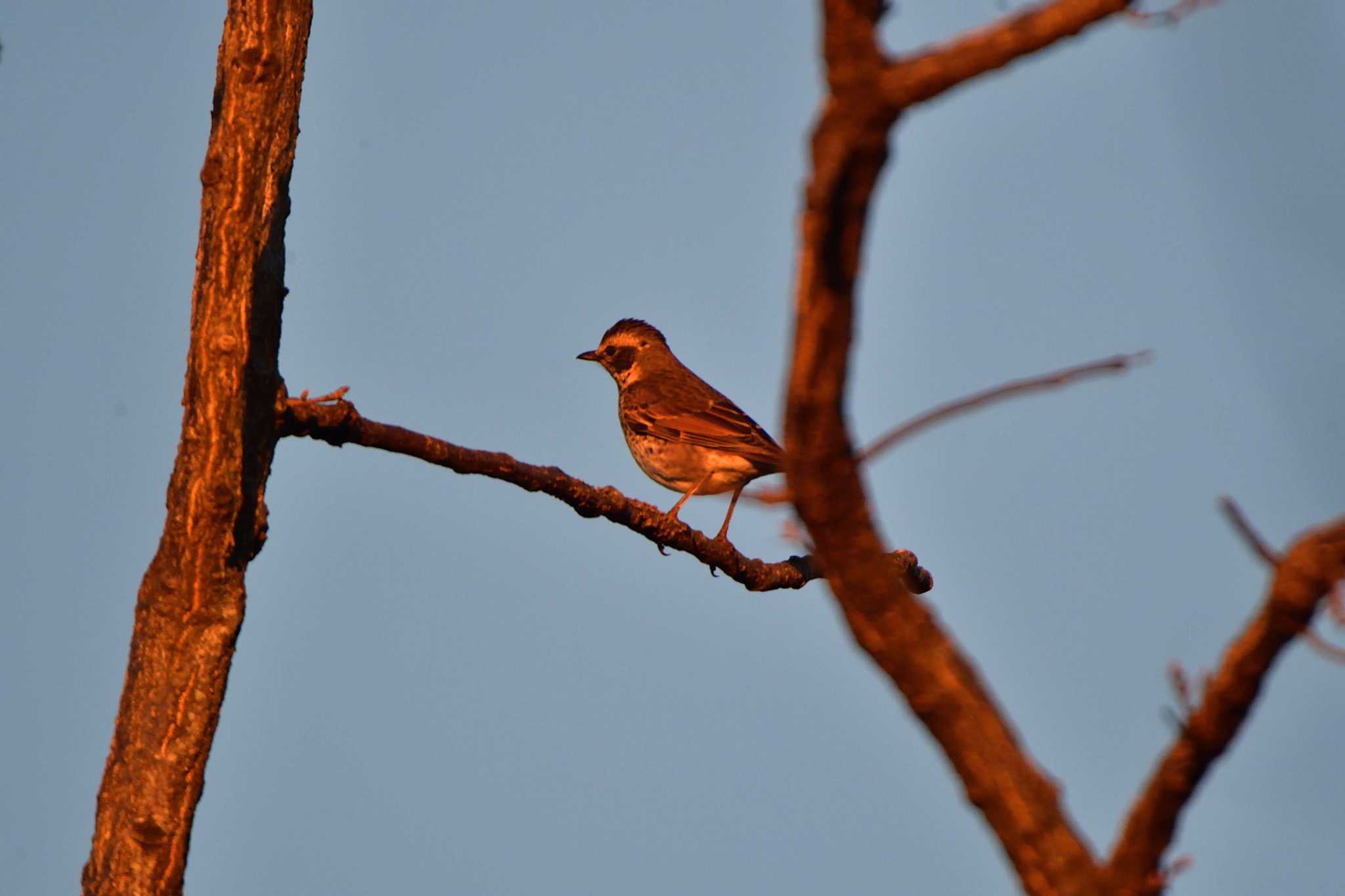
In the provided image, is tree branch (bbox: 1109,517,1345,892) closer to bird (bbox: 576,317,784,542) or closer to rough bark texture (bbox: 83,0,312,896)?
rough bark texture (bbox: 83,0,312,896)

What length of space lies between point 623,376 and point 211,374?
817cm

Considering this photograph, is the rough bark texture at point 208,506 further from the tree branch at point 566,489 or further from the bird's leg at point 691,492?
the bird's leg at point 691,492

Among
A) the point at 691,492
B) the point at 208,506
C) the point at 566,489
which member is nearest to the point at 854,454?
the point at 208,506

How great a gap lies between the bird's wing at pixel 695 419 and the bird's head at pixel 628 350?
2.68 ft

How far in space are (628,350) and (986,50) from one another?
11240mm

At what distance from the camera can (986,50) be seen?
2979 mm

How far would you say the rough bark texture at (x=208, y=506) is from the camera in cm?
585

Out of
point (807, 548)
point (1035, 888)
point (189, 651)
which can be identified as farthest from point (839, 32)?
point (189, 651)

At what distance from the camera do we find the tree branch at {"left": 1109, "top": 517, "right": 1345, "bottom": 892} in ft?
9.59

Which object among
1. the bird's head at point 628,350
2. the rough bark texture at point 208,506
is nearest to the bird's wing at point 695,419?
the bird's head at point 628,350

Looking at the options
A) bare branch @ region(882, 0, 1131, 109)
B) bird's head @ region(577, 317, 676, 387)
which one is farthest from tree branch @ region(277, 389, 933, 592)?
bird's head @ region(577, 317, 676, 387)

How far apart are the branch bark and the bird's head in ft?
34.7

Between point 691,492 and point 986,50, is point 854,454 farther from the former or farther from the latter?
point 691,492

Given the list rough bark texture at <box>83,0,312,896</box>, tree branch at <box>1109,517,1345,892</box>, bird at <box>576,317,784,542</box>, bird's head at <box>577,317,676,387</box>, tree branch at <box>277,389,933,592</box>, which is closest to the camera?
tree branch at <box>1109,517,1345,892</box>
